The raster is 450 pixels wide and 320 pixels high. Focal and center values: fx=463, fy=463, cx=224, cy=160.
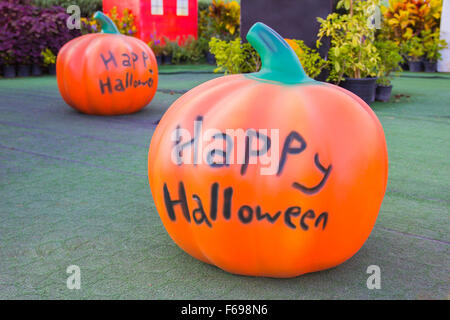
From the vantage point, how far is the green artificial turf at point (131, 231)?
1.72m

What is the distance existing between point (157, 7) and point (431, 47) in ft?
23.3

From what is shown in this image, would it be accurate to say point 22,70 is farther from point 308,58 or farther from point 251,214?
point 251,214

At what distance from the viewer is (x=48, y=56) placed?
9.80 meters

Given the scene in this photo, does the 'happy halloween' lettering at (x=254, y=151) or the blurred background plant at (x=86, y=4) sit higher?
the blurred background plant at (x=86, y=4)

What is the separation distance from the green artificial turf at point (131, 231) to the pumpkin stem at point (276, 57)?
786 millimetres

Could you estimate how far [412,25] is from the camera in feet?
36.2

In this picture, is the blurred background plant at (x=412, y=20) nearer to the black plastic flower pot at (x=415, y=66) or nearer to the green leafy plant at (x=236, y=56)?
the black plastic flower pot at (x=415, y=66)

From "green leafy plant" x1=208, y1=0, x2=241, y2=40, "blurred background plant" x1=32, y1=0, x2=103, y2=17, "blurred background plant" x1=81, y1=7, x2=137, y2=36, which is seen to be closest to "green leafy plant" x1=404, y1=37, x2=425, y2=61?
"green leafy plant" x1=208, y1=0, x2=241, y2=40

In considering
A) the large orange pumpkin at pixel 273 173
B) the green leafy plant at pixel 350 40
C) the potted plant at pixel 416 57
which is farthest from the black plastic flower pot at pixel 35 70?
the large orange pumpkin at pixel 273 173

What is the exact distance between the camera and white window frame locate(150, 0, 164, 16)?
41.5 feet

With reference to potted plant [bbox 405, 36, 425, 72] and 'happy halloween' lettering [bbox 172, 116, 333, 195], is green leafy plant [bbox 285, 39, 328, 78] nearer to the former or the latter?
'happy halloween' lettering [bbox 172, 116, 333, 195]

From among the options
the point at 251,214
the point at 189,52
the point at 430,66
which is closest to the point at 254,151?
the point at 251,214

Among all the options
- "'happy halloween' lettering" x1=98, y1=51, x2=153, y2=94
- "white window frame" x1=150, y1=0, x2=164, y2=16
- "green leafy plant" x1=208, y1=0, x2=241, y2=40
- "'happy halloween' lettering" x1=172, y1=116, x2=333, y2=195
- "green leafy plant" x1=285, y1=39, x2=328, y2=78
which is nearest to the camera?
"'happy halloween' lettering" x1=172, y1=116, x2=333, y2=195

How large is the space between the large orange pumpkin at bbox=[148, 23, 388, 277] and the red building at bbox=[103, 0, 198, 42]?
445 inches
